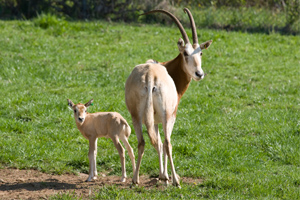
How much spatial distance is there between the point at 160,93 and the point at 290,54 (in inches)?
386

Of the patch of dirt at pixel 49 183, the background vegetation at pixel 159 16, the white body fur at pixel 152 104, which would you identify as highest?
the background vegetation at pixel 159 16

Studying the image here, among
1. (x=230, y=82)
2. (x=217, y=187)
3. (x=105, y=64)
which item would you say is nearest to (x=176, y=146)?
(x=217, y=187)

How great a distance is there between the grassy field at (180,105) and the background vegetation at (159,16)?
1.10 meters

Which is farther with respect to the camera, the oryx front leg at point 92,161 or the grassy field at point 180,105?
the grassy field at point 180,105

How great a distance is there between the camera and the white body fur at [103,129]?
21.5 feet

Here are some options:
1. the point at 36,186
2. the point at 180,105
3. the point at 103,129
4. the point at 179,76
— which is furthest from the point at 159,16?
the point at 36,186

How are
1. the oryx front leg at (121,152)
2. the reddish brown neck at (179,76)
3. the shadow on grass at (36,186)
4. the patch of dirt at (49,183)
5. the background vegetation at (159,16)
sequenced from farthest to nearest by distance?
the background vegetation at (159,16) → the reddish brown neck at (179,76) → the oryx front leg at (121,152) → the shadow on grass at (36,186) → the patch of dirt at (49,183)

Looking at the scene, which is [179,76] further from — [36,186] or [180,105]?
[180,105]

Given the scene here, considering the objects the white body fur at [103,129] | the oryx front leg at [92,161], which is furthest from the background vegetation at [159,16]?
the oryx front leg at [92,161]

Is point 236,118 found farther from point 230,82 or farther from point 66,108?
point 66,108

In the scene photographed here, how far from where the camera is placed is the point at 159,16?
17.8 m

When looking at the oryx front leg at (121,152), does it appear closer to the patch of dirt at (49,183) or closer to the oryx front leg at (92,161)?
the patch of dirt at (49,183)

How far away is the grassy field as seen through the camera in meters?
6.93

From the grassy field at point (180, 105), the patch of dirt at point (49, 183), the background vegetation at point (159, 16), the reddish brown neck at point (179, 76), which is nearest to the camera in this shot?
the patch of dirt at point (49, 183)
